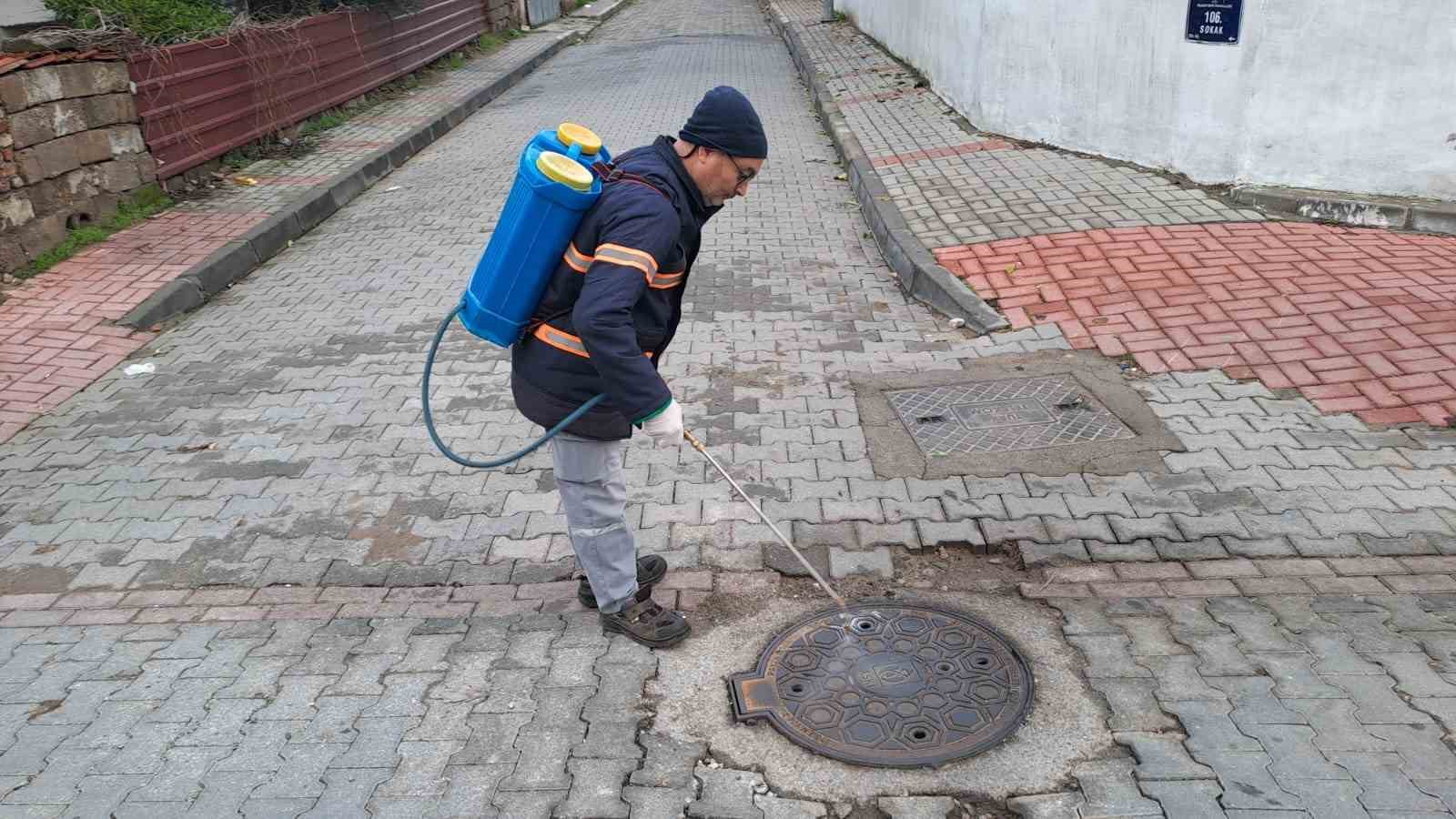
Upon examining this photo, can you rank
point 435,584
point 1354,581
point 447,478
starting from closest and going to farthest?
point 1354,581 → point 435,584 → point 447,478

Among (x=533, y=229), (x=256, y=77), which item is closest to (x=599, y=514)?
(x=533, y=229)

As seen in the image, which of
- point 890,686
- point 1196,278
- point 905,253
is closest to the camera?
point 890,686

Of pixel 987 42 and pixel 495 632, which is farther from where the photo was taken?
pixel 987 42

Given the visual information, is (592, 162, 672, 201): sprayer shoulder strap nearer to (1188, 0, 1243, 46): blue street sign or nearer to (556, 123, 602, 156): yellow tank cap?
(556, 123, 602, 156): yellow tank cap

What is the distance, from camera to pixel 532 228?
3.14 m

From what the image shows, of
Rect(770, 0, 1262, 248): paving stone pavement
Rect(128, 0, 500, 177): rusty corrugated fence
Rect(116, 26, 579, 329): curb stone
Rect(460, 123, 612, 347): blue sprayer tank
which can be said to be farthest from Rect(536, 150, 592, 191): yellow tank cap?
Rect(128, 0, 500, 177): rusty corrugated fence

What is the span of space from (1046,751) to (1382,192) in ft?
18.8

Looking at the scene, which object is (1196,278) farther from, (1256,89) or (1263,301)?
(1256,89)

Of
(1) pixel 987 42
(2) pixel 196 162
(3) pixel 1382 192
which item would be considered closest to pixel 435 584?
(3) pixel 1382 192

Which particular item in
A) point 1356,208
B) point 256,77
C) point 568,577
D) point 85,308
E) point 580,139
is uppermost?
point 580,139

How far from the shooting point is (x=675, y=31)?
22281mm

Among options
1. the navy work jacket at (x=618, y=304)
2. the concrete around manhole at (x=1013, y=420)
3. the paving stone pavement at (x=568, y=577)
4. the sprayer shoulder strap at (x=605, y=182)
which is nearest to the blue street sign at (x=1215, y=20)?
the paving stone pavement at (x=568, y=577)

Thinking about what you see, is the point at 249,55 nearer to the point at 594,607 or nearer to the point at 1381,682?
the point at 594,607

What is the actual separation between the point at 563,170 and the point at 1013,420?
2.87 metres
